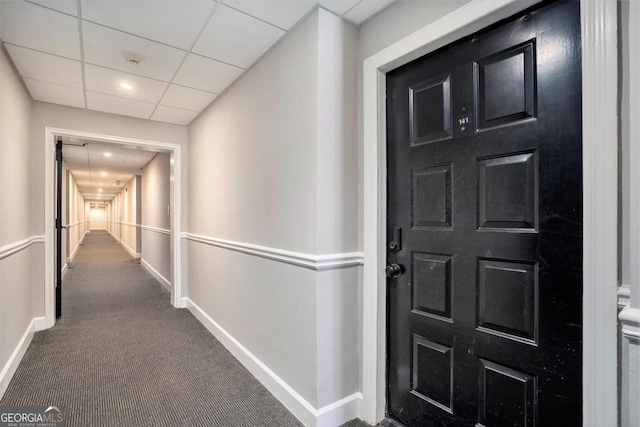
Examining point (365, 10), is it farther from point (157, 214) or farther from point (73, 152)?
point (73, 152)

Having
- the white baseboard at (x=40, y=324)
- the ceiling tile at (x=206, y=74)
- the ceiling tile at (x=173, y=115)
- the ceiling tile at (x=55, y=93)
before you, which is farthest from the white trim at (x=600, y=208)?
the white baseboard at (x=40, y=324)

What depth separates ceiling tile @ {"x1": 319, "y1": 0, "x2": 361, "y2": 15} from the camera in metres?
1.62

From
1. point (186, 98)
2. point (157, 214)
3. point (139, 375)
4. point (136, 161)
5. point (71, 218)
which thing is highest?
point (186, 98)

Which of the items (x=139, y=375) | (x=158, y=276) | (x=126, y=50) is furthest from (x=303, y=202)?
(x=158, y=276)

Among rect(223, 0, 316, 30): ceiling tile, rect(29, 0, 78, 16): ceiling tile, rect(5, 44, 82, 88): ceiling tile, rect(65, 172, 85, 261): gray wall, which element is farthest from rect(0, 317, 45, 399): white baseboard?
rect(65, 172, 85, 261): gray wall

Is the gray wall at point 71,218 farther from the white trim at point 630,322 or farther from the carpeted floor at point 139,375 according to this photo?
the white trim at point 630,322

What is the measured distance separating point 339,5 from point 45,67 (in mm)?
2273

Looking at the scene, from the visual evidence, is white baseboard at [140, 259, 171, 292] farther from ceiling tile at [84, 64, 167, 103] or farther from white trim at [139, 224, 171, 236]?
ceiling tile at [84, 64, 167, 103]

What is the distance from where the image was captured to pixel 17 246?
7.87ft

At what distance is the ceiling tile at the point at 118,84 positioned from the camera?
2.45 meters

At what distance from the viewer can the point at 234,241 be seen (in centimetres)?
260

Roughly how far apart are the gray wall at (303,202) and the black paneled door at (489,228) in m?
0.26

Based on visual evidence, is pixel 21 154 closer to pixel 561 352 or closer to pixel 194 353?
pixel 194 353

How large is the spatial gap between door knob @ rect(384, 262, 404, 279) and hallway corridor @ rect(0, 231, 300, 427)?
3.24 ft
